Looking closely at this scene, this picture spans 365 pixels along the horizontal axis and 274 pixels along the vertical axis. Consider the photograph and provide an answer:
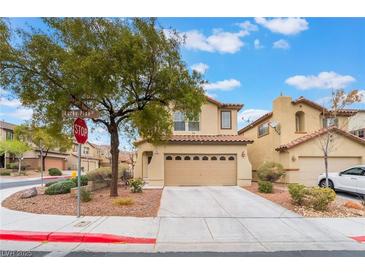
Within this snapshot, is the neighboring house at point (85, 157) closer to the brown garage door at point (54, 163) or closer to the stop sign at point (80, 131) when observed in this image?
the brown garage door at point (54, 163)

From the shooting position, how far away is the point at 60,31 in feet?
33.6

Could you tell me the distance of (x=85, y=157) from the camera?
51.3 meters

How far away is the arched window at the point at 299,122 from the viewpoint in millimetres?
18828

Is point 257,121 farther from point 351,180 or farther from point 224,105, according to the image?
point 351,180

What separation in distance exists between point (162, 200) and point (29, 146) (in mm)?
32159

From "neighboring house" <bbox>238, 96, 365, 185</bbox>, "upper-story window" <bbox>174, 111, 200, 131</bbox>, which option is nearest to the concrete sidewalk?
"neighboring house" <bbox>238, 96, 365, 185</bbox>

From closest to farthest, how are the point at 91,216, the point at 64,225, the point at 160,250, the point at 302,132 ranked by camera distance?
the point at 160,250 → the point at 64,225 → the point at 91,216 → the point at 302,132

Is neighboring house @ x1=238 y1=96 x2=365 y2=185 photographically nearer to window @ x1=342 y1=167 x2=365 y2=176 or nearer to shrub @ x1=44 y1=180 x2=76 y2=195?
window @ x1=342 y1=167 x2=365 y2=176

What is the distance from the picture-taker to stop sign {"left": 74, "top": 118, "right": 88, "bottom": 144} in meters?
8.26

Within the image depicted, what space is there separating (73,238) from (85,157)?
155 feet

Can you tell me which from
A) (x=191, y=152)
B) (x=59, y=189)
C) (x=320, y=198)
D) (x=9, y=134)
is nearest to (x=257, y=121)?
(x=191, y=152)

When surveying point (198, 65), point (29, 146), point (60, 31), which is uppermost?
point (60, 31)

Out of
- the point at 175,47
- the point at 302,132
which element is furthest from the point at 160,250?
the point at 302,132

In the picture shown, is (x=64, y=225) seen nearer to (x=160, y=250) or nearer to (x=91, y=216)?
(x=91, y=216)
